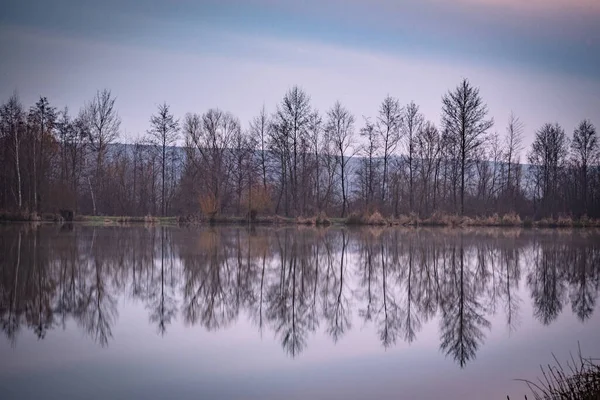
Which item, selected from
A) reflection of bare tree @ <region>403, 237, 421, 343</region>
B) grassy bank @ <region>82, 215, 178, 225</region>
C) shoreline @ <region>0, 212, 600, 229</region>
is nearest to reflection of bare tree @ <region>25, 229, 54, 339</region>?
reflection of bare tree @ <region>403, 237, 421, 343</region>

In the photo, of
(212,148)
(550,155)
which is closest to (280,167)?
(212,148)

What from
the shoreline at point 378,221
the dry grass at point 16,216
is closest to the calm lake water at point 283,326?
the shoreline at point 378,221

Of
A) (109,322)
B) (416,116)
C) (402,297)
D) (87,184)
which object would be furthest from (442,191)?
(109,322)

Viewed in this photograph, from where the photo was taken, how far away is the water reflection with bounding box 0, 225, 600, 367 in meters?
8.50

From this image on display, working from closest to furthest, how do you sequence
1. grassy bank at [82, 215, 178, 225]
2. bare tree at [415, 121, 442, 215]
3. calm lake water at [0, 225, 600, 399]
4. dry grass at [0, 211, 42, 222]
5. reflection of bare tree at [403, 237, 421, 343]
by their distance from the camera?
calm lake water at [0, 225, 600, 399] < reflection of bare tree at [403, 237, 421, 343] < dry grass at [0, 211, 42, 222] < grassy bank at [82, 215, 178, 225] < bare tree at [415, 121, 442, 215]

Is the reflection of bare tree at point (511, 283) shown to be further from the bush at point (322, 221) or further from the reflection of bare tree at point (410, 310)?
the bush at point (322, 221)

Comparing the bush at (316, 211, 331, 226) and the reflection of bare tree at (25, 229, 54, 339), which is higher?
the bush at (316, 211, 331, 226)

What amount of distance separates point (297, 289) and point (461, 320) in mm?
3749

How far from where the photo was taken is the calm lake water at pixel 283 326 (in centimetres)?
584

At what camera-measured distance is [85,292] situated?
1073 cm

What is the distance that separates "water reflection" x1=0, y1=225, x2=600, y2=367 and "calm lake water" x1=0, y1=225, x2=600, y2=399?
0.16 feet

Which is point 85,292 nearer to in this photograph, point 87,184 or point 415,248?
point 415,248

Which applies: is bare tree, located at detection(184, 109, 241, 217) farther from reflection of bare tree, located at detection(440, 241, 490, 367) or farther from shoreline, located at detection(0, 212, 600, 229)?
reflection of bare tree, located at detection(440, 241, 490, 367)

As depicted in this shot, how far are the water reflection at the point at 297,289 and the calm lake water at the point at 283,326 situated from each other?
0.05 metres
